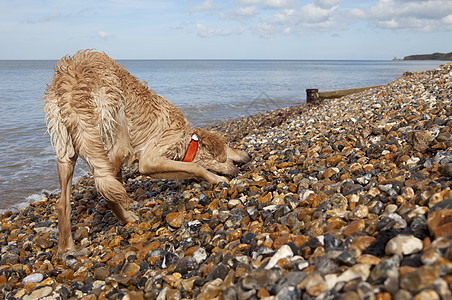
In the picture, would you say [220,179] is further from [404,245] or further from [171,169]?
[404,245]

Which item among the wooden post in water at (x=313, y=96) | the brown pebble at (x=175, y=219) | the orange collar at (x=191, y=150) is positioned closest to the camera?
the brown pebble at (x=175, y=219)

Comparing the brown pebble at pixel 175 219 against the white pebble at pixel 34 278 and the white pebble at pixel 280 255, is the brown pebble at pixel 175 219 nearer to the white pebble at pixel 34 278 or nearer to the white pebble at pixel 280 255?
the white pebble at pixel 34 278

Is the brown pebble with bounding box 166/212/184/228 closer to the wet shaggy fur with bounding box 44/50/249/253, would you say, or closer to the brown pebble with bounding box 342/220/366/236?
the wet shaggy fur with bounding box 44/50/249/253

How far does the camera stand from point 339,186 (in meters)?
3.55

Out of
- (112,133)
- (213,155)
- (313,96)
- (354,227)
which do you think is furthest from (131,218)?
(313,96)

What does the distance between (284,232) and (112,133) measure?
2766 mm

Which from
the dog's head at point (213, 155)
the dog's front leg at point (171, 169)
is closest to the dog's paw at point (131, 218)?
the dog's front leg at point (171, 169)

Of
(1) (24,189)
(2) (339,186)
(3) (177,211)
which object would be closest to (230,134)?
(1) (24,189)

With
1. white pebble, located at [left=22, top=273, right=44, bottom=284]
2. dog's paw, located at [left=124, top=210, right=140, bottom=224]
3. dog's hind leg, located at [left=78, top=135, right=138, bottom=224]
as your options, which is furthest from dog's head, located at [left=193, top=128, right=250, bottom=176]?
white pebble, located at [left=22, top=273, right=44, bottom=284]

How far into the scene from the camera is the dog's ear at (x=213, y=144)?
5348mm

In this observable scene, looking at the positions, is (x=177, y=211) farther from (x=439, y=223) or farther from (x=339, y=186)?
(x=439, y=223)

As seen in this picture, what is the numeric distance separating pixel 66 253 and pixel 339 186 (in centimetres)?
349

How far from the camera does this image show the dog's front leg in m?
4.88

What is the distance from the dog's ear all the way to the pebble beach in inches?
21.8
